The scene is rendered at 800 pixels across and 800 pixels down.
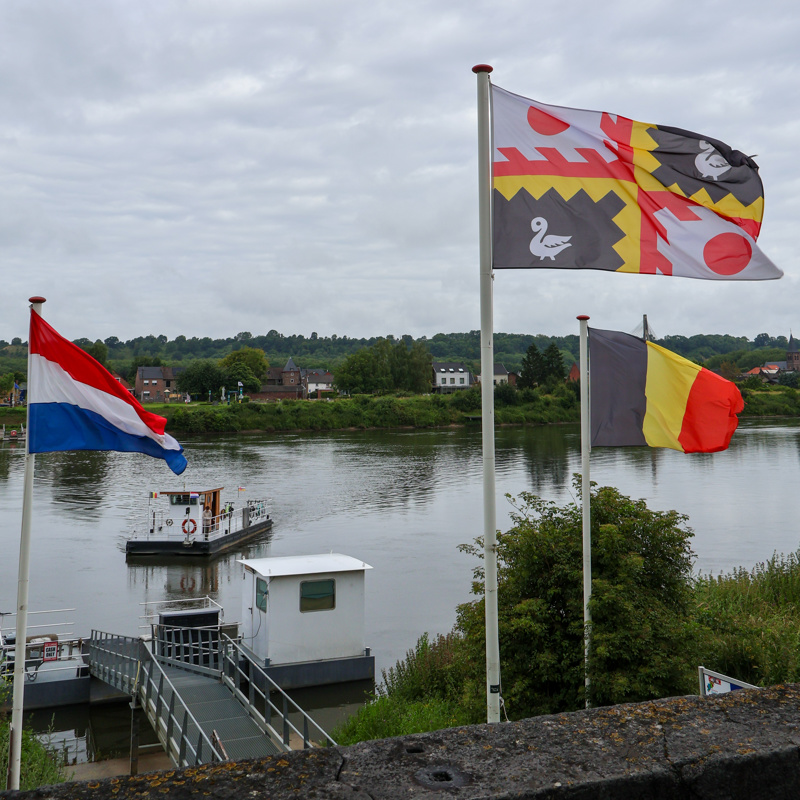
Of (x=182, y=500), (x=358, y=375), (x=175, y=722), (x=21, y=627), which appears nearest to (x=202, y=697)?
(x=175, y=722)

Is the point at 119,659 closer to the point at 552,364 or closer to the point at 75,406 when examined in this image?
the point at 75,406

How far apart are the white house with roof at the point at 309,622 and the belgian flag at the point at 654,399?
37.6ft

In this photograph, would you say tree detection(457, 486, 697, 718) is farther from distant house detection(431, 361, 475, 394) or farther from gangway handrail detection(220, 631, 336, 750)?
distant house detection(431, 361, 475, 394)

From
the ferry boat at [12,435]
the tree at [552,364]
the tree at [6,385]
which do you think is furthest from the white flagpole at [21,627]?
the tree at [6,385]

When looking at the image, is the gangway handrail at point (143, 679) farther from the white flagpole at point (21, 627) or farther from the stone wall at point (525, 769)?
the stone wall at point (525, 769)

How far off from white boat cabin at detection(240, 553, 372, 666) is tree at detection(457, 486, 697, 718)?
8.84m

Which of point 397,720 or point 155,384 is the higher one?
point 155,384

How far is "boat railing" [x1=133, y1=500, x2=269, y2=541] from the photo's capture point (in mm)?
37562

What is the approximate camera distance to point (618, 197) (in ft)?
23.9

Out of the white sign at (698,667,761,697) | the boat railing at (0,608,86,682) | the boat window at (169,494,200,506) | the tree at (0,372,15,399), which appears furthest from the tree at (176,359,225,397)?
the white sign at (698,667,761,697)

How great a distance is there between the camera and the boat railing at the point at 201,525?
37.6m

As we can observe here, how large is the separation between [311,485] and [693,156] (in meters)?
48.3

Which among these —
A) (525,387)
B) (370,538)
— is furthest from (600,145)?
(525,387)

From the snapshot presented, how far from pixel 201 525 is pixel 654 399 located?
3215cm
